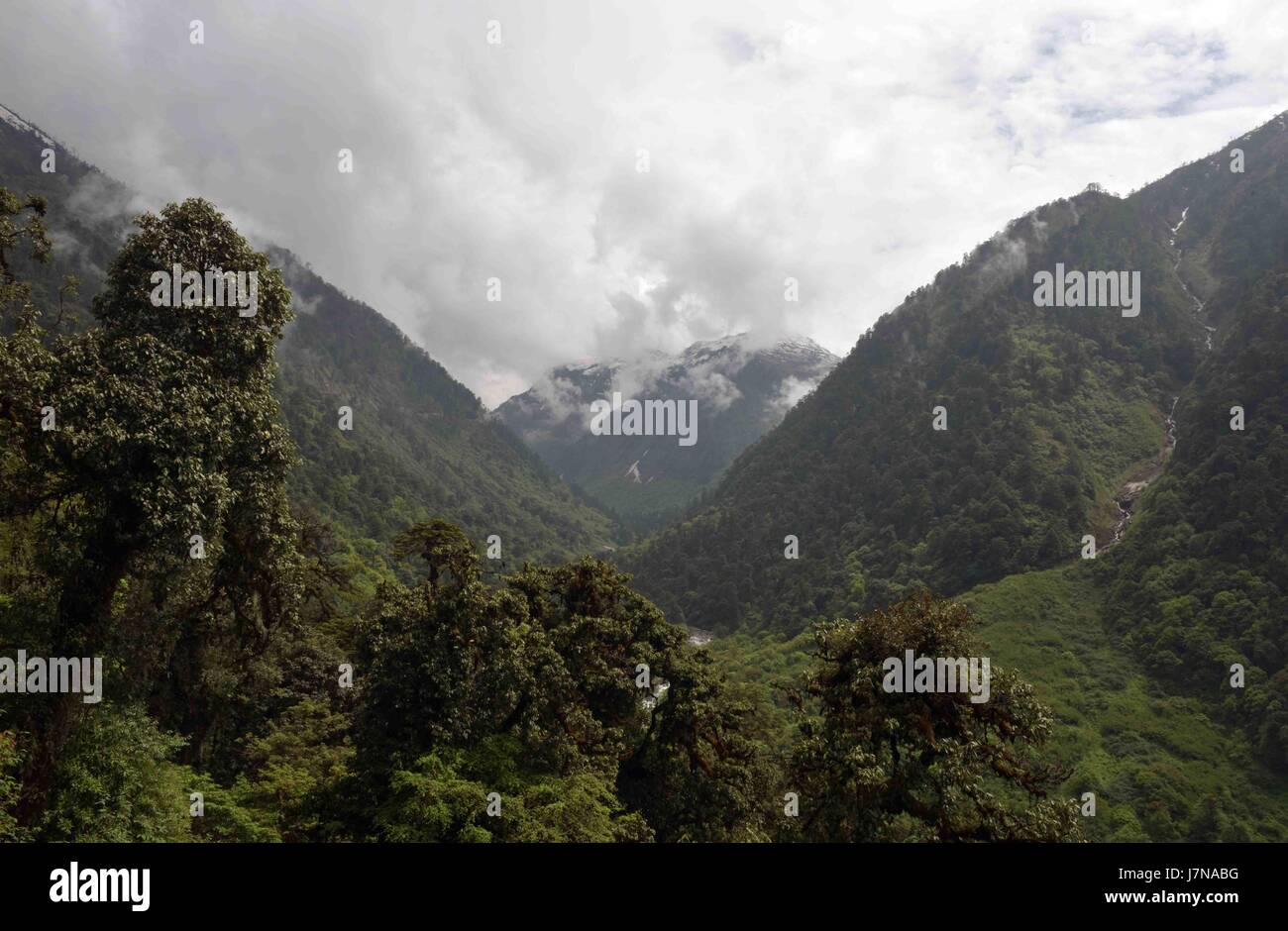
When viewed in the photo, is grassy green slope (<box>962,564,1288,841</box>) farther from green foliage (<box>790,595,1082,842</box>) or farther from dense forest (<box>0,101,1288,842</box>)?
green foliage (<box>790,595,1082,842</box>)

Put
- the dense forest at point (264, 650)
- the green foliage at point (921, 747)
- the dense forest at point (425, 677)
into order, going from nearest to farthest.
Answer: the dense forest at point (264, 650) < the dense forest at point (425, 677) < the green foliage at point (921, 747)

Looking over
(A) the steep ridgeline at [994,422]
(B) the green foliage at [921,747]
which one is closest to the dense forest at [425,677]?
(B) the green foliage at [921,747]

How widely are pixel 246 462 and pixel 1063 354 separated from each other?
16197 centimetres

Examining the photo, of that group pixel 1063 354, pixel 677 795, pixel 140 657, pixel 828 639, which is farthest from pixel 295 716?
pixel 1063 354

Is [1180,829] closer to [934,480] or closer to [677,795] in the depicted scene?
[677,795]

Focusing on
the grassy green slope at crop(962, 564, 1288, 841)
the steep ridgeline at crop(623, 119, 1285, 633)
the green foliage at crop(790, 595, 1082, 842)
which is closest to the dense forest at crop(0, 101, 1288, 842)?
the green foliage at crop(790, 595, 1082, 842)

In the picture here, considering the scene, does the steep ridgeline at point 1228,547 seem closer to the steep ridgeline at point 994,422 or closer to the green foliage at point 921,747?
the steep ridgeline at point 994,422

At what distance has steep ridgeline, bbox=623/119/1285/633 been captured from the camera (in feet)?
369

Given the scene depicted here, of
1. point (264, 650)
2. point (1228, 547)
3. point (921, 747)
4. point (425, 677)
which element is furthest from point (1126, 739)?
point (264, 650)

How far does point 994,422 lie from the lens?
131000mm

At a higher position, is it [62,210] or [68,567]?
[62,210]

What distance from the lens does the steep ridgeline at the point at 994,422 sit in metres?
113

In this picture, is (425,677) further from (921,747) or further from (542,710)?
(921,747)
